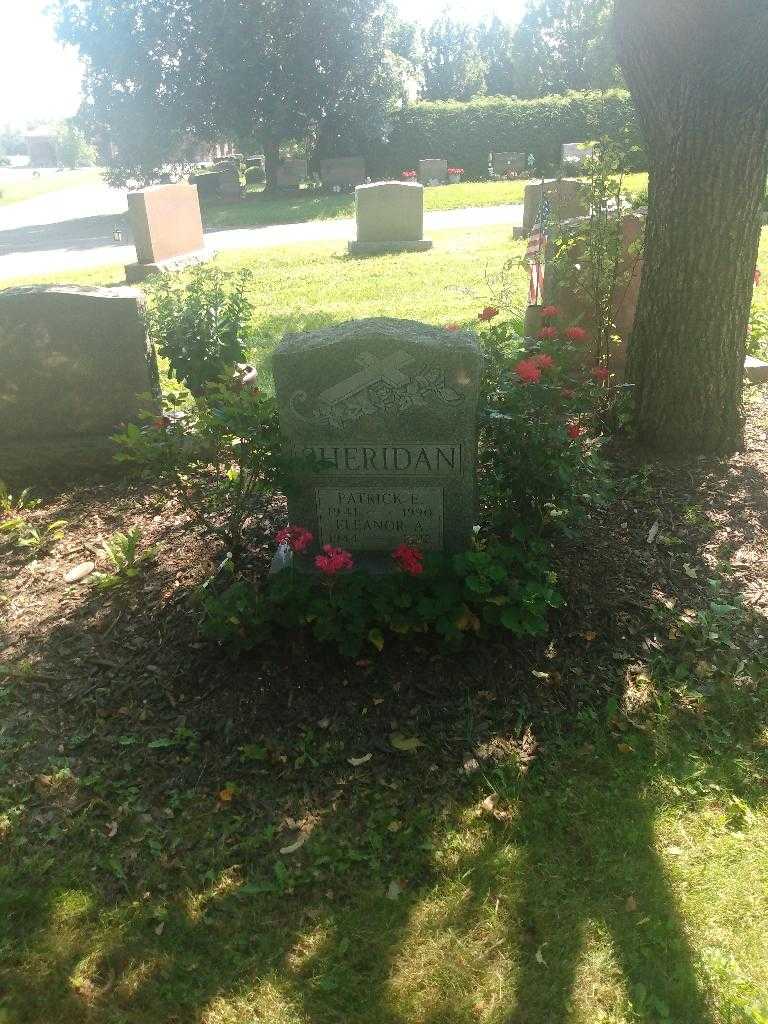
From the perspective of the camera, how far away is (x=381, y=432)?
379 centimetres

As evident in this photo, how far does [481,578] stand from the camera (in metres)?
3.38

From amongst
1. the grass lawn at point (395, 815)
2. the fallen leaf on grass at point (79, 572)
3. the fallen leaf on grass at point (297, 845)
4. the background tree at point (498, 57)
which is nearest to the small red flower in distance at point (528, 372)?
the grass lawn at point (395, 815)

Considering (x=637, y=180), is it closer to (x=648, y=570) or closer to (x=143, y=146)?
(x=648, y=570)

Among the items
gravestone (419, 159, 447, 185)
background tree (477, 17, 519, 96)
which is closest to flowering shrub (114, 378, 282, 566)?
gravestone (419, 159, 447, 185)

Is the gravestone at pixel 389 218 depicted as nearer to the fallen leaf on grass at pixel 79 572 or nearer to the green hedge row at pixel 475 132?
the fallen leaf on grass at pixel 79 572

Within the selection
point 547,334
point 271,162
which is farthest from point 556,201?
point 271,162

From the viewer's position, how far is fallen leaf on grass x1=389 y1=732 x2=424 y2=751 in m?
3.17

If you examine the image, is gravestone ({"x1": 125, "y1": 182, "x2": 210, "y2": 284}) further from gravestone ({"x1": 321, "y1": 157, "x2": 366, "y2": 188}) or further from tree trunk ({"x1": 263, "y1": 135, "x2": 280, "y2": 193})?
tree trunk ({"x1": 263, "y1": 135, "x2": 280, "y2": 193})

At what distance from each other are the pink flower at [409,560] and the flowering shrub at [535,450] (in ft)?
1.94

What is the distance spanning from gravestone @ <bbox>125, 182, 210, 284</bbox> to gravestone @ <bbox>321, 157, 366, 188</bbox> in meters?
17.3

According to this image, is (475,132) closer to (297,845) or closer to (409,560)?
(409,560)

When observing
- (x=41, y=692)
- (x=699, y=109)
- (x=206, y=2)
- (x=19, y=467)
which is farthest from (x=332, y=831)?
(x=206, y=2)

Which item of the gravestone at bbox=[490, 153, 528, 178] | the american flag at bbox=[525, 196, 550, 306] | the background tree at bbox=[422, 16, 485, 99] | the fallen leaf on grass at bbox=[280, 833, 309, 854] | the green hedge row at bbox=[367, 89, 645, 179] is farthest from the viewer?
the background tree at bbox=[422, 16, 485, 99]

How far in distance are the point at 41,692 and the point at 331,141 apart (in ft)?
114
